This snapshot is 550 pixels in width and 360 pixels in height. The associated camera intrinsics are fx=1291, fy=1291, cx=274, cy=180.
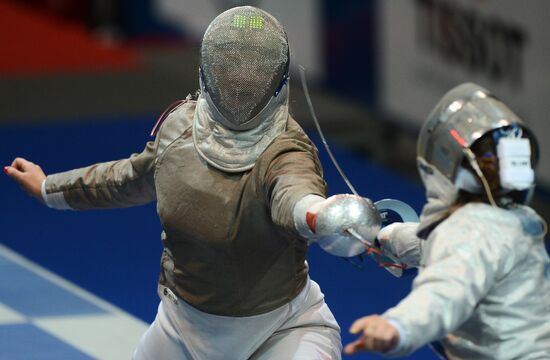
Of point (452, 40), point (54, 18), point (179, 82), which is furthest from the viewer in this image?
point (54, 18)

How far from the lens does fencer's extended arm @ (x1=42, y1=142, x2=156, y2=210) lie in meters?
3.52

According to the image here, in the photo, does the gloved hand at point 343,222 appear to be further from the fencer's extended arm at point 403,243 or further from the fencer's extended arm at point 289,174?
the fencer's extended arm at point 403,243

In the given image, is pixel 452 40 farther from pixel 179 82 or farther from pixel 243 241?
pixel 243 241

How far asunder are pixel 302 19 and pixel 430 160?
6.07m

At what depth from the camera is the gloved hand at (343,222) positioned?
9.32ft

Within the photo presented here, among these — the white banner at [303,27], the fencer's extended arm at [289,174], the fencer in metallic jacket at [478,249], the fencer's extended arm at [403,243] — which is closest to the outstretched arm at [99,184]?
the fencer's extended arm at [289,174]

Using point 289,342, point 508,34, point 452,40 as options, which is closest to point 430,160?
point 289,342

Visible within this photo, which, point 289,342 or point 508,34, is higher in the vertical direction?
point 289,342

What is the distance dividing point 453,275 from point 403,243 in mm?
529

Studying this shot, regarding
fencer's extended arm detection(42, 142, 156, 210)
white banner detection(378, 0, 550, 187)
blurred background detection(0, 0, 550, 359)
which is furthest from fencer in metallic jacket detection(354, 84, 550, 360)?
white banner detection(378, 0, 550, 187)

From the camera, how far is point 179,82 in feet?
32.4

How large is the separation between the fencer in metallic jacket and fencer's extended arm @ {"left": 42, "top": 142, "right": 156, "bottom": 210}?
2.98ft

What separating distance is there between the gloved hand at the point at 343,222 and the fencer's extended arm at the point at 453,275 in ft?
0.47

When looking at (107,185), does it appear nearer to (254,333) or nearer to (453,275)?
(254,333)
